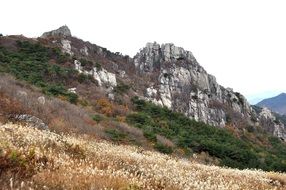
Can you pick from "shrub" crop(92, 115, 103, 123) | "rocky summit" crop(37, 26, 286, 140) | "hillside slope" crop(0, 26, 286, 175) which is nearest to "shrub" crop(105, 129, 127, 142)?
"hillside slope" crop(0, 26, 286, 175)

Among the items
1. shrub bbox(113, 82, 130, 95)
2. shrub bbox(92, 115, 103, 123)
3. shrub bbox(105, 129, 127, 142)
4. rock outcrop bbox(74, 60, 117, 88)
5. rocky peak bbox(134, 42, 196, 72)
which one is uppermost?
rocky peak bbox(134, 42, 196, 72)

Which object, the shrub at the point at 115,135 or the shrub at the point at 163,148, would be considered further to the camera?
the shrub at the point at 163,148

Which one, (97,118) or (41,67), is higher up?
(41,67)

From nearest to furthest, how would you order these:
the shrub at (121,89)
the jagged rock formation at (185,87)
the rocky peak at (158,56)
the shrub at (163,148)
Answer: the shrub at (163,148), the shrub at (121,89), the jagged rock formation at (185,87), the rocky peak at (158,56)

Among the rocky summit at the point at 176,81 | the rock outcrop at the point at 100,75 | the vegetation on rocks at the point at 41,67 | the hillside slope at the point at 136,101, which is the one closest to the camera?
the hillside slope at the point at 136,101

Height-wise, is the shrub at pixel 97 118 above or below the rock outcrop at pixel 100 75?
below

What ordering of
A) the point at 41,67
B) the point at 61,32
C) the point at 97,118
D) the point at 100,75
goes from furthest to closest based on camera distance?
the point at 61,32, the point at 100,75, the point at 41,67, the point at 97,118

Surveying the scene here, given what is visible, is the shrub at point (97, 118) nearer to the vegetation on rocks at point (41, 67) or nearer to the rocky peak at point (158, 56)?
the vegetation on rocks at point (41, 67)

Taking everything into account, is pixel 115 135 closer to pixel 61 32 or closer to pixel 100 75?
pixel 100 75

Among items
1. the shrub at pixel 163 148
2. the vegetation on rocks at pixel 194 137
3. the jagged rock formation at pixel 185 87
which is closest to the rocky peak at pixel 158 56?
the jagged rock formation at pixel 185 87

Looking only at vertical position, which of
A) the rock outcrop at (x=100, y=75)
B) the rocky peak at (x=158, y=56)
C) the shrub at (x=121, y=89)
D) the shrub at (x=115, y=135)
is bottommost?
the shrub at (x=115, y=135)

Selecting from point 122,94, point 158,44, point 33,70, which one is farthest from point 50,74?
point 158,44

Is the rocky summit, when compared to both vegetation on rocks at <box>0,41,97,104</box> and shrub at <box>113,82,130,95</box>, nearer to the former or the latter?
vegetation on rocks at <box>0,41,97,104</box>

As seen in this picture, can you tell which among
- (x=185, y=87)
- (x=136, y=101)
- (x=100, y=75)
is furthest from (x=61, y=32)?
(x=136, y=101)
